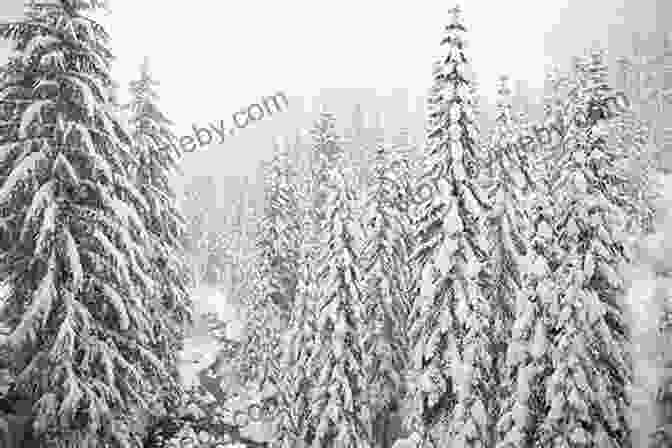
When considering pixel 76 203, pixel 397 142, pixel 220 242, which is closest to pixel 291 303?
pixel 397 142

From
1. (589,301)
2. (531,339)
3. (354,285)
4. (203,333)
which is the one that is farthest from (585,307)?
(203,333)

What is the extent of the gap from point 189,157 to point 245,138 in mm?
20727

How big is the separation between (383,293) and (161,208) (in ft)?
37.4

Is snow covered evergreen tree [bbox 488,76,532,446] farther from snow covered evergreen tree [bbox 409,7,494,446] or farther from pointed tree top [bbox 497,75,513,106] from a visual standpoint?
snow covered evergreen tree [bbox 409,7,494,446]

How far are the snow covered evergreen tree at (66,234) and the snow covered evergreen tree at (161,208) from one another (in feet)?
18.2

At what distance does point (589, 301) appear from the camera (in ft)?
42.2

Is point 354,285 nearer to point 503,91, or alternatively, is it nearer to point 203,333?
point 503,91

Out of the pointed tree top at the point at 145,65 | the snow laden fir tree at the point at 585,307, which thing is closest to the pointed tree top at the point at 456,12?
the snow laden fir tree at the point at 585,307

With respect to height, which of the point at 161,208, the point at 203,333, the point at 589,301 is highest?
the point at 161,208

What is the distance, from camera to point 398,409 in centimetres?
2272

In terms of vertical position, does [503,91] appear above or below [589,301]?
above

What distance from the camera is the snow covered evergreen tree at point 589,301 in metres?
12.6

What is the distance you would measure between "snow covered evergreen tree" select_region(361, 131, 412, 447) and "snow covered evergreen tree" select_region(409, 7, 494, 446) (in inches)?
213

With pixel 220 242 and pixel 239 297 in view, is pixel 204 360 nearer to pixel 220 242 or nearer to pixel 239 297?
pixel 239 297
